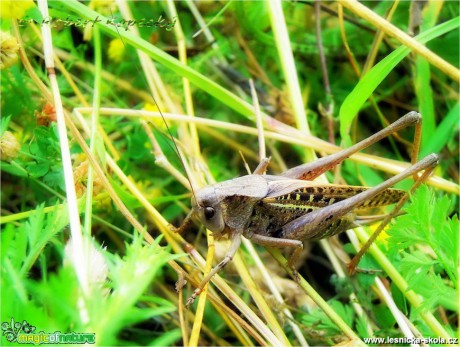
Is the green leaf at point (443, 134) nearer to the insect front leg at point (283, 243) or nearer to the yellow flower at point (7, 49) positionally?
the insect front leg at point (283, 243)

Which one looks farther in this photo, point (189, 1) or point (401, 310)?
point (189, 1)

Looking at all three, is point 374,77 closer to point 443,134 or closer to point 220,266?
point 443,134

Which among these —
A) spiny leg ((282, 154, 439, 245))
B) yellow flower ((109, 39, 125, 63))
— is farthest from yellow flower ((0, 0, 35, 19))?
spiny leg ((282, 154, 439, 245))

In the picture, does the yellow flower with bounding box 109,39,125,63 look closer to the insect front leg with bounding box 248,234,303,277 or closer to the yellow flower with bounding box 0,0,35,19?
the yellow flower with bounding box 0,0,35,19

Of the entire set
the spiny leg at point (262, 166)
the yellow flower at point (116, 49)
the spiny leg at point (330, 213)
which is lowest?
the spiny leg at point (330, 213)

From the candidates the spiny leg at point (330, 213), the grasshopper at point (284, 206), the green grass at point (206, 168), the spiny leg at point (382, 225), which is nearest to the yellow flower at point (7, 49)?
the green grass at point (206, 168)

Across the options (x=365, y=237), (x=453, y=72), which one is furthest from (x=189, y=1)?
(x=365, y=237)

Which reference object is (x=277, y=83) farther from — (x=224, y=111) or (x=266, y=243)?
(x=266, y=243)
